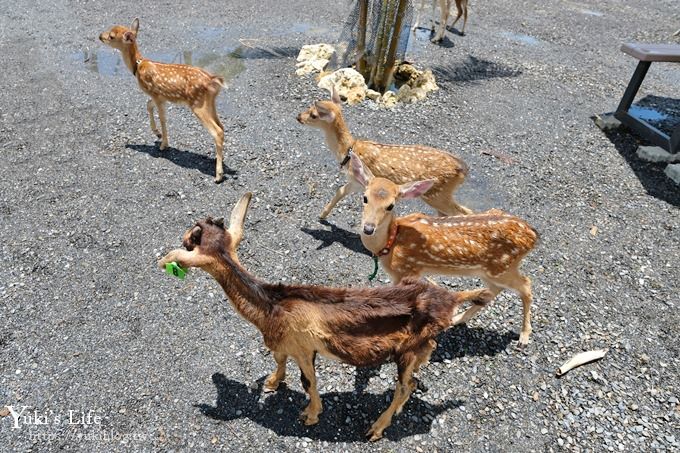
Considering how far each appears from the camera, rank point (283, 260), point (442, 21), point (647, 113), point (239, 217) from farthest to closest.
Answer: point (442, 21) → point (647, 113) → point (283, 260) → point (239, 217)

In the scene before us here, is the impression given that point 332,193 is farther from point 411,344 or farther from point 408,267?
point 411,344

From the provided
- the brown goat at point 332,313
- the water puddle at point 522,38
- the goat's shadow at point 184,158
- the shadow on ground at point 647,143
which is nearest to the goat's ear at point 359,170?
the brown goat at point 332,313

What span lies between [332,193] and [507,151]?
11.3 ft

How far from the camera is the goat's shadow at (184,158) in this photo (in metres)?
7.38

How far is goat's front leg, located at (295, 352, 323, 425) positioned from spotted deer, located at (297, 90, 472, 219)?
8.43 feet

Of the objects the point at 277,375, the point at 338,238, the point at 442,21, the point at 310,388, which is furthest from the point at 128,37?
the point at 442,21

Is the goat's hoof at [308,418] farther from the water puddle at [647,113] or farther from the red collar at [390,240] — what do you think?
the water puddle at [647,113]

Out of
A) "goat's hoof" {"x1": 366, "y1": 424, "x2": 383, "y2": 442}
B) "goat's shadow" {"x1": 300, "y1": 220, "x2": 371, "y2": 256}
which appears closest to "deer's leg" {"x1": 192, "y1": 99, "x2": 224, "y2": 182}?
"goat's shadow" {"x1": 300, "y1": 220, "x2": 371, "y2": 256}

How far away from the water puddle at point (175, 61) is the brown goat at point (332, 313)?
25.0ft

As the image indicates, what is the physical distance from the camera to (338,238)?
6.27m

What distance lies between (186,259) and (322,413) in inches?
75.5

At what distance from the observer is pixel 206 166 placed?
7449 mm

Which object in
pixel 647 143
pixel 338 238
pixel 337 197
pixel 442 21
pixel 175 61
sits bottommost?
pixel 338 238

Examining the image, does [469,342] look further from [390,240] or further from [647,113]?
[647,113]
